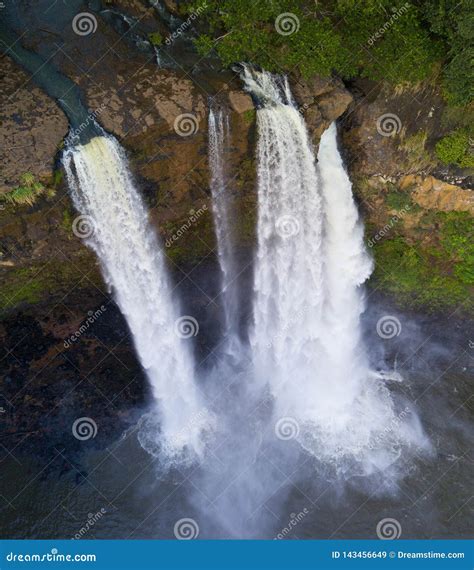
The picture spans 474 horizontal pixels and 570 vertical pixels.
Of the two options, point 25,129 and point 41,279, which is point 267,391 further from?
point 25,129

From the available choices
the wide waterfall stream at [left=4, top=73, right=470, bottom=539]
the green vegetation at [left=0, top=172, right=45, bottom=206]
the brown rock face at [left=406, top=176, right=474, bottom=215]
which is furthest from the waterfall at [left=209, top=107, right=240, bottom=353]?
the brown rock face at [left=406, top=176, right=474, bottom=215]

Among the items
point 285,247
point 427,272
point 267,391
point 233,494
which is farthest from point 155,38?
point 233,494

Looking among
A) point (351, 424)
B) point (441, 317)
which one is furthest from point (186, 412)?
point (441, 317)

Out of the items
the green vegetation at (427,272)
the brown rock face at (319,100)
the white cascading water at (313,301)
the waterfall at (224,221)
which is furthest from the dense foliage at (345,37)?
the green vegetation at (427,272)

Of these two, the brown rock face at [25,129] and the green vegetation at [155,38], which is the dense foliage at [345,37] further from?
the brown rock face at [25,129]

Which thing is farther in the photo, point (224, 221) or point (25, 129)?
point (224, 221)

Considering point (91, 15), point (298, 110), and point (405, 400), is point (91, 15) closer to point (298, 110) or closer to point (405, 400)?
point (298, 110)
